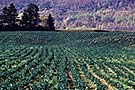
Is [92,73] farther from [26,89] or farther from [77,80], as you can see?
[26,89]

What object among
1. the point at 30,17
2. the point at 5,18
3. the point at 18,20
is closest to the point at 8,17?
the point at 5,18

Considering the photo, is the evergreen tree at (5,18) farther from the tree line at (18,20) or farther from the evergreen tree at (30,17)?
the evergreen tree at (30,17)

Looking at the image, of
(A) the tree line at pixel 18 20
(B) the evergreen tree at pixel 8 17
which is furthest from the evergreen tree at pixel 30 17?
(B) the evergreen tree at pixel 8 17

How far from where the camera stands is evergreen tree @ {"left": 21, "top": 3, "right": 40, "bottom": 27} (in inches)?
4072

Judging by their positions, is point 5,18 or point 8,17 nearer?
point 5,18

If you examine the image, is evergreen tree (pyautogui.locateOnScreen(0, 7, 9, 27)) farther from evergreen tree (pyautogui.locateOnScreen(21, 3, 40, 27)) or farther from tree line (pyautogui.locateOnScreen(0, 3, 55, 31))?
evergreen tree (pyautogui.locateOnScreen(21, 3, 40, 27))

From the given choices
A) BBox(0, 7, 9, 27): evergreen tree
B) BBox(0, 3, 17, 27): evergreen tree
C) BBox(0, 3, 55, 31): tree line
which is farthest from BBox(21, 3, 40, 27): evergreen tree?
BBox(0, 7, 9, 27): evergreen tree

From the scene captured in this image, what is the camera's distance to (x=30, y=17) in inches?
4141

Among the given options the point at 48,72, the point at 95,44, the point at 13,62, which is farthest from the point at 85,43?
the point at 48,72

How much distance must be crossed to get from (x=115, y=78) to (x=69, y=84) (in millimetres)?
5779

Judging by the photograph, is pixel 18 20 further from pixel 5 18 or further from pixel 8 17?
pixel 5 18

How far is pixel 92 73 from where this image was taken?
121ft

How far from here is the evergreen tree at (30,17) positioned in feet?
339

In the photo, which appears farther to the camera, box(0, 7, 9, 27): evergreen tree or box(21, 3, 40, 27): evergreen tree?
box(21, 3, 40, 27): evergreen tree
